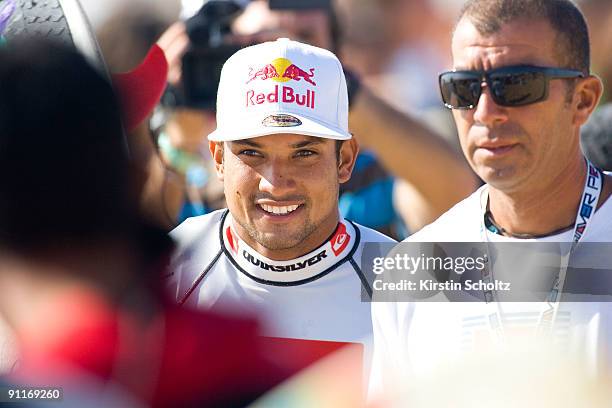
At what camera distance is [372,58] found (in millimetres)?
3418

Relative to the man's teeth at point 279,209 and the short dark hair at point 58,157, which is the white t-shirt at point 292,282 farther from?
→ the short dark hair at point 58,157

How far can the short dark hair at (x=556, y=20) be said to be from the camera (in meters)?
2.29

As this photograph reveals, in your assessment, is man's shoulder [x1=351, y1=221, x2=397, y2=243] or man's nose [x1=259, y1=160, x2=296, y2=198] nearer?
man's nose [x1=259, y1=160, x2=296, y2=198]

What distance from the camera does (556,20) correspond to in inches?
90.5

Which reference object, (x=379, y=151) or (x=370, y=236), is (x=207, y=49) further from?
(x=370, y=236)

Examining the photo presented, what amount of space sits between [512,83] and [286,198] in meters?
0.62

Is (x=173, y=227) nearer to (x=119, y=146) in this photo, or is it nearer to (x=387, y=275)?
(x=387, y=275)

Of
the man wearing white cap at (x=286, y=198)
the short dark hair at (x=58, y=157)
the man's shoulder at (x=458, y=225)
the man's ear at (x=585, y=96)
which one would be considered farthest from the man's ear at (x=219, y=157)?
the short dark hair at (x=58, y=157)

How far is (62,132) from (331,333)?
1.20 m

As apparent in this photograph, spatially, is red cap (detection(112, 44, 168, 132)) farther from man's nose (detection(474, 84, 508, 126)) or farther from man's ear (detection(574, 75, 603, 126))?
man's ear (detection(574, 75, 603, 126))

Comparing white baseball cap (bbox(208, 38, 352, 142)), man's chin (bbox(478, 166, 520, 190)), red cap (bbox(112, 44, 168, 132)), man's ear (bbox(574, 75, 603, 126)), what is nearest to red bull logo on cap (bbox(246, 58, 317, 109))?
white baseball cap (bbox(208, 38, 352, 142))

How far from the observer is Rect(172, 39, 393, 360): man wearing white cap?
2.47 metres

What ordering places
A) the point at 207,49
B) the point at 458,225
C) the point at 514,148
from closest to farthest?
the point at 514,148
the point at 458,225
the point at 207,49

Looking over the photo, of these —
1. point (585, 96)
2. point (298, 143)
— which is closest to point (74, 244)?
point (298, 143)
